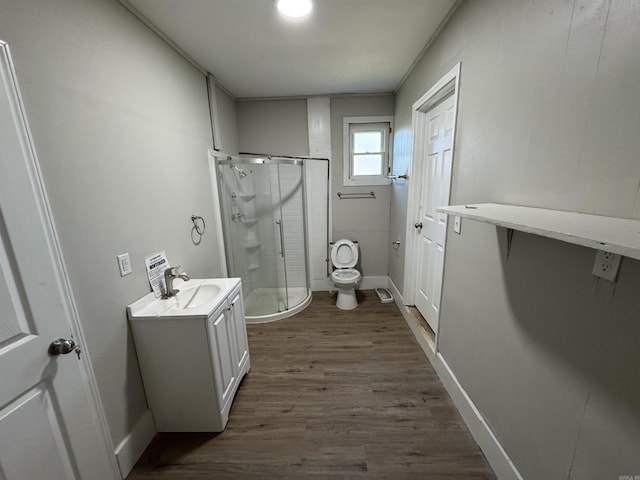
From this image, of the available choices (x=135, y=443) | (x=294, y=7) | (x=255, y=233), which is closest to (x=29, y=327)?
(x=135, y=443)

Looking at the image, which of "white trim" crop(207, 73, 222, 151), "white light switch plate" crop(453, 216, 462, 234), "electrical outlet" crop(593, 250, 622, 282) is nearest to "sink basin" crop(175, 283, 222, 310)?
"white trim" crop(207, 73, 222, 151)

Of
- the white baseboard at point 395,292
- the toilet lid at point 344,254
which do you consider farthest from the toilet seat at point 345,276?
the white baseboard at point 395,292

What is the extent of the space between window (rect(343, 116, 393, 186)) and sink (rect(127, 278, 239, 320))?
217 cm

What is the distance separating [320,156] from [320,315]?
2.03m

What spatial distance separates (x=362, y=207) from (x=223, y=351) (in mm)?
2473

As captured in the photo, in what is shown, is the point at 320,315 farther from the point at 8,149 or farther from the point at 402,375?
the point at 8,149

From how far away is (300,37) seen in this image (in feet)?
6.03

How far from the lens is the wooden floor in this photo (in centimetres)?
134

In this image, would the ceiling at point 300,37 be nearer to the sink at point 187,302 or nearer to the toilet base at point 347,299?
the sink at point 187,302

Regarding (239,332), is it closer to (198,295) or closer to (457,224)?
(198,295)

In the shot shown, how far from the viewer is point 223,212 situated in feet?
8.77

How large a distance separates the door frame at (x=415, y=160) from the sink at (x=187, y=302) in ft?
5.33

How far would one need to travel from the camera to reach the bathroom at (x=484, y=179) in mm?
744

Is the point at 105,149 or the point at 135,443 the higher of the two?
the point at 105,149
